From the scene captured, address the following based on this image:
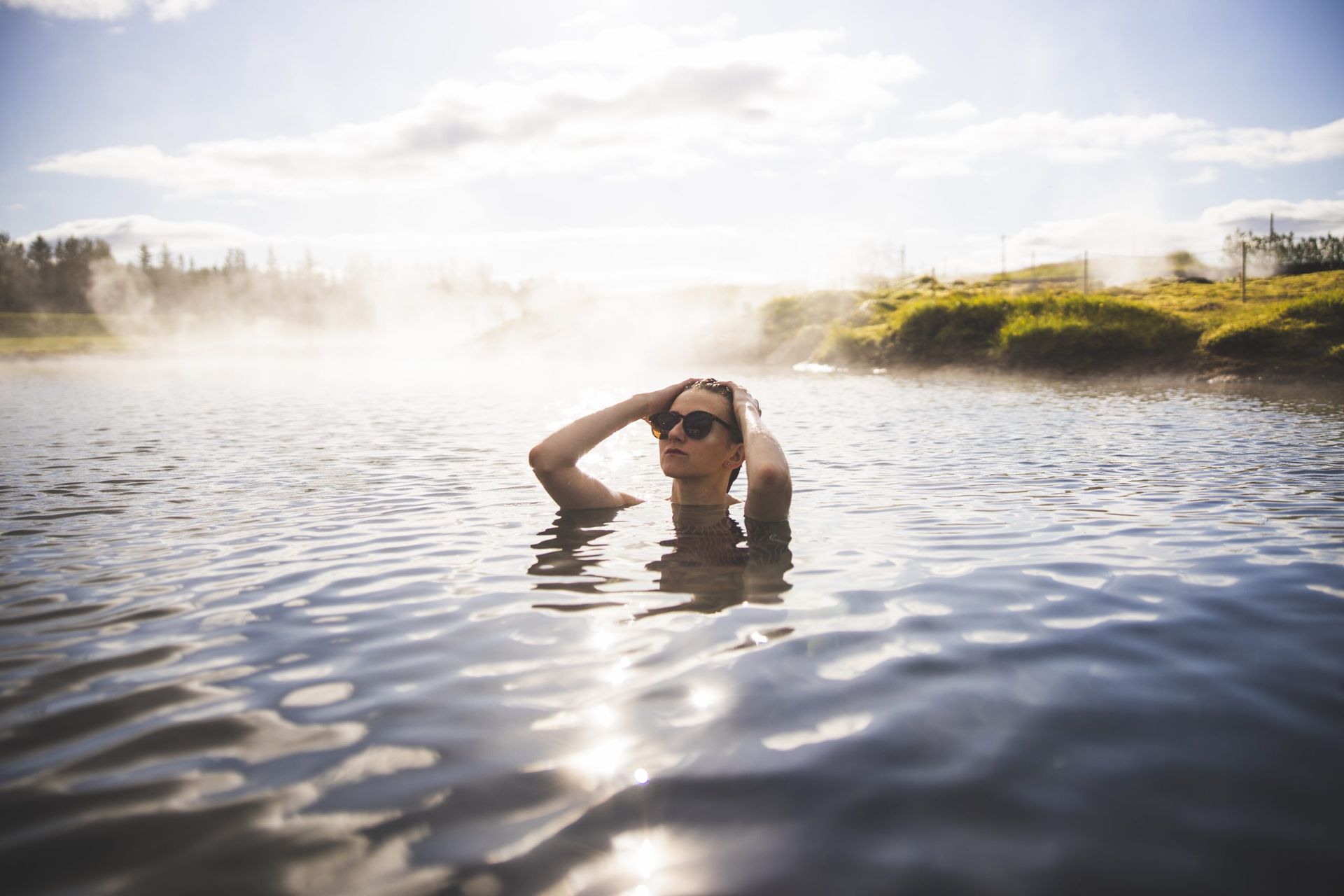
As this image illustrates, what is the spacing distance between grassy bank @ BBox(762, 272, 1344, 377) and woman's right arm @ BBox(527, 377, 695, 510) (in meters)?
32.6

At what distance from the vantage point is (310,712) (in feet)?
10.9

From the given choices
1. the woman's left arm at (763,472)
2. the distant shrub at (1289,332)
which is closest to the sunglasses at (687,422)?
the woman's left arm at (763,472)

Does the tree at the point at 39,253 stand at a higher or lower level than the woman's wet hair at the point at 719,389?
higher

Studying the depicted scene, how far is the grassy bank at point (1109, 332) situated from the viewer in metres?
31.5

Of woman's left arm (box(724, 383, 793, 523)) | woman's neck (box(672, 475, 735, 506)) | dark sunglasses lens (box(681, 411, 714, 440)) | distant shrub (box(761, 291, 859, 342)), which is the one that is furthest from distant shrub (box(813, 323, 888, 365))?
woman's left arm (box(724, 383, 793, 523))

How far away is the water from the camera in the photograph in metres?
2.32

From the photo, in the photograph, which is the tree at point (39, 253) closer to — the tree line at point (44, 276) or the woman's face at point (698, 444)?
the tree line at point (44, 276)

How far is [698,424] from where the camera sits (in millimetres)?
7102

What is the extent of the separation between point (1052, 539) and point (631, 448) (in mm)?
9677

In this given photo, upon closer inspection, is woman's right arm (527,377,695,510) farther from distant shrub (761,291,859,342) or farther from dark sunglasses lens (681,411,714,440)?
distant shrub (761,291,859,342)

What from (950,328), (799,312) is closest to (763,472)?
(950,328)

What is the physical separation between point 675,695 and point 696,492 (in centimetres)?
449

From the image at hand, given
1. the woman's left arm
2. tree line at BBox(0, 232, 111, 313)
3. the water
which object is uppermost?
tree line at BBox(0, 232, 111, 313)

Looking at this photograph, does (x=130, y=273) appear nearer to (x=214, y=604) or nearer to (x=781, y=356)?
(x=781, y=356)
